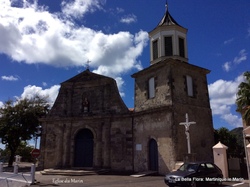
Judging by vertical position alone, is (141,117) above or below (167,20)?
below

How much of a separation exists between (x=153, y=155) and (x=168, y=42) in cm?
922

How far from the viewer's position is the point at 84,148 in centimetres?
2194

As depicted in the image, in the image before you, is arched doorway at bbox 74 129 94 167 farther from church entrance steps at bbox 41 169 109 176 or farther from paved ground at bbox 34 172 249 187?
paved ground at bbox 34 172 249 187

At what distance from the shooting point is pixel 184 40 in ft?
65.8

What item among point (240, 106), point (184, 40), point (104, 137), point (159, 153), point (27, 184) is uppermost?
point (184, 40)

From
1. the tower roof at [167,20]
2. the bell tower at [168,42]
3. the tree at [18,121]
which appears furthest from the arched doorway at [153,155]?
the tree at [18,121]

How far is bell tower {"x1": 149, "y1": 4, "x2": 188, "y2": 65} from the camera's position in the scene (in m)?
19.3

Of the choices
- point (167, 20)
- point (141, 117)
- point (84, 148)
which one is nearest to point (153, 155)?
point (141, 117)

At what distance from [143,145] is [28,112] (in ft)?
50.1

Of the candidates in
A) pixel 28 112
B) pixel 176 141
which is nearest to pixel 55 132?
pixel 28 112

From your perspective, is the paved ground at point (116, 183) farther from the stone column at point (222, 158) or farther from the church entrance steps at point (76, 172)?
the church entrance steps at point (76, 172)

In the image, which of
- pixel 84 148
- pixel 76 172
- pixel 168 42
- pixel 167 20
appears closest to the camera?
pixel 76 172

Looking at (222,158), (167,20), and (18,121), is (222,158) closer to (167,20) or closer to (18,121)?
(167,20)

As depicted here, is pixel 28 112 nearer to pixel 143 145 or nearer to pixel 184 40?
pixel 143 145
